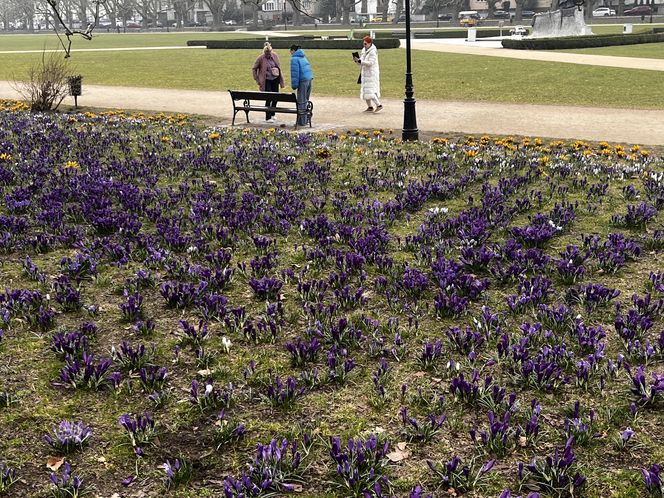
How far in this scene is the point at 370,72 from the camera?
16531 mm

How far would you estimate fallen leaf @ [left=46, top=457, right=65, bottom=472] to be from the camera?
3217 mm

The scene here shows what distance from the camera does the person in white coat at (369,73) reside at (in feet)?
53.6

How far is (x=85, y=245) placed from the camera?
243 inches

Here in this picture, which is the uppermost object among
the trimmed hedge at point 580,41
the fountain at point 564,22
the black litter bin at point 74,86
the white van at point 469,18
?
the white van at point 469,18

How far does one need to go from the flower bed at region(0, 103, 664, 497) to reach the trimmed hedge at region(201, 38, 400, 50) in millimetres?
40461

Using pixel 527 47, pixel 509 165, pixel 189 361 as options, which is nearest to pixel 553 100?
pixel 509 165

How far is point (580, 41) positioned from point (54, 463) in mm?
43602

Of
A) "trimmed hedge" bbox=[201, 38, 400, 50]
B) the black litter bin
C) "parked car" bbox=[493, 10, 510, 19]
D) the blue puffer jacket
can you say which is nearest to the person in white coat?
the blue puffer jacket

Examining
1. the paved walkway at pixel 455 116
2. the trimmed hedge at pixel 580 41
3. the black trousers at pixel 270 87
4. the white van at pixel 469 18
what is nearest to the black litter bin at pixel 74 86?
the paved walkway at pixel 455 116

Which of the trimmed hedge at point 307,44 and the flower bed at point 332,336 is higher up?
the trimmed hedge at point 307,44

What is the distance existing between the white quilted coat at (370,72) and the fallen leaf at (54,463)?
1431 cm

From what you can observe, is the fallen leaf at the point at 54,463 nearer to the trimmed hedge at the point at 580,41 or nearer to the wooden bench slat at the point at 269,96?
the wooden bench slat at the point at 269,96

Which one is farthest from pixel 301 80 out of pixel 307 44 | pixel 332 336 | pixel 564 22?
pixel 564 22

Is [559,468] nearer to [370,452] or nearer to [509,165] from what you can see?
[370,452]
